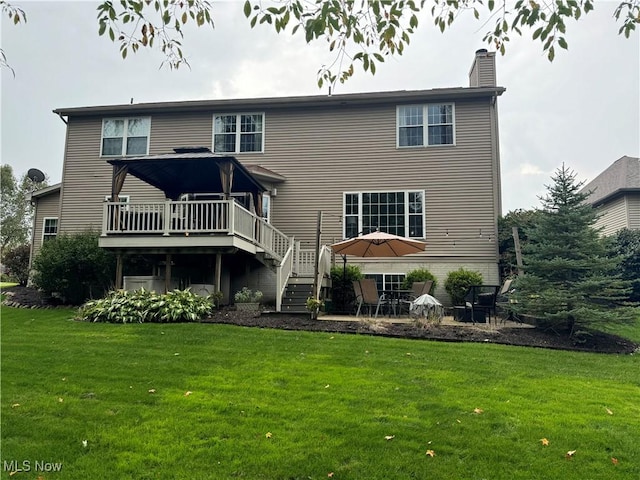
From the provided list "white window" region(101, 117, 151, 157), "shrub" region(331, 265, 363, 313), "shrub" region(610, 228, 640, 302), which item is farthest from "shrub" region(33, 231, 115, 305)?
"shrub" region(610, 228, 640, 302)

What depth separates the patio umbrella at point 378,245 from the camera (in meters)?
11.7

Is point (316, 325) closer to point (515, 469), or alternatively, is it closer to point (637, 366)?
point (637, 366)

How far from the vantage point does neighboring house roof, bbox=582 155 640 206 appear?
64.6 ft

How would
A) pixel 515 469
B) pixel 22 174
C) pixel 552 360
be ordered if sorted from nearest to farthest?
pixel 515 469 < pixel 552 360 < pixel 22 174

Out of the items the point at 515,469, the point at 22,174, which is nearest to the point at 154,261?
the point at 515,469

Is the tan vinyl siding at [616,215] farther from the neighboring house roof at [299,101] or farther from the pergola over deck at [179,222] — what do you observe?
the pergola over deck at [179,222]

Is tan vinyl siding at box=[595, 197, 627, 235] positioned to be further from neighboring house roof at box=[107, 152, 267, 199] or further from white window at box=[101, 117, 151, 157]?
white window at box=[101, 117, 151, 157]

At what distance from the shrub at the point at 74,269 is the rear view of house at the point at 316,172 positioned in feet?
2.57

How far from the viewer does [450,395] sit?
5.21 meters

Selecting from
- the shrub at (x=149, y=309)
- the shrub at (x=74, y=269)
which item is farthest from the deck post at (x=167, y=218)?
the shrub at (x=74, y=269)

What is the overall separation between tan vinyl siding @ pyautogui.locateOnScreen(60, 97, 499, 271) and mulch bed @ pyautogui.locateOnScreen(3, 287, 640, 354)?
532 cm

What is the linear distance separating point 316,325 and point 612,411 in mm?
5784

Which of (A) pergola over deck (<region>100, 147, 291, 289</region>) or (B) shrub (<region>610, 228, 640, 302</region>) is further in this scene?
(B) shrub (<region>610, 228, 640, 302</region>)

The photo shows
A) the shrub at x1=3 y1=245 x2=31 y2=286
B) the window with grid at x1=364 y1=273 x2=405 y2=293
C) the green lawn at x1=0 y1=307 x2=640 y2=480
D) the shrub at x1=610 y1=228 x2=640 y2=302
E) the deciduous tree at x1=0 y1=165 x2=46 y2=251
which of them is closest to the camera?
the green lawn at x1=0 y1=307 x2=640 y2=480
